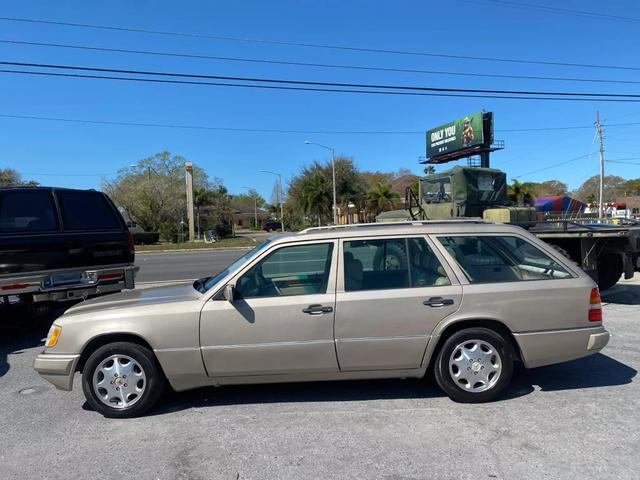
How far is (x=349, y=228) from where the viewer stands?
14.4 feet

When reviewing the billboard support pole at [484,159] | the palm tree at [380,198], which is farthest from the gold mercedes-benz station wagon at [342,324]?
the billboard support pole at [484,159]

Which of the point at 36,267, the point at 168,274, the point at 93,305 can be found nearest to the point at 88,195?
the point at 36,267

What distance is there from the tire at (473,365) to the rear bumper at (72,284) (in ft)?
16.4

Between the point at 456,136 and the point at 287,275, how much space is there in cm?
5923

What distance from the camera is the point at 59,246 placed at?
246 inches

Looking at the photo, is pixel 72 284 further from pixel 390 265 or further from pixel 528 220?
pixel 528 220

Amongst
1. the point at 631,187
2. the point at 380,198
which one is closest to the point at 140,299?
the point at 380,198

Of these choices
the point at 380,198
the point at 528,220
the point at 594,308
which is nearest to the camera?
the point at 594,308

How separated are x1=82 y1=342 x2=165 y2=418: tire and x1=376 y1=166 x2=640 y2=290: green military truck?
23.4 ft

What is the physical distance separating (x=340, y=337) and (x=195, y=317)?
4.13 feet

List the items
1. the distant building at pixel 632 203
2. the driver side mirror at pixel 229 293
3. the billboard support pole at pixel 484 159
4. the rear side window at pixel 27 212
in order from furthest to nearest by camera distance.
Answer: the distant building at pixel 632 203
the billboard support pole at pixel 484 159
the rear side window at pixel 27 212
the driver side mirror at pixel 229 293

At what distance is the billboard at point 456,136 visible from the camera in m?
54.3

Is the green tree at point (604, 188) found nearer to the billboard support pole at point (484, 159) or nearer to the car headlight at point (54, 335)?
the billboard support pole at point (484, 159)

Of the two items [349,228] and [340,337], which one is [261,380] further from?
[349,228]
